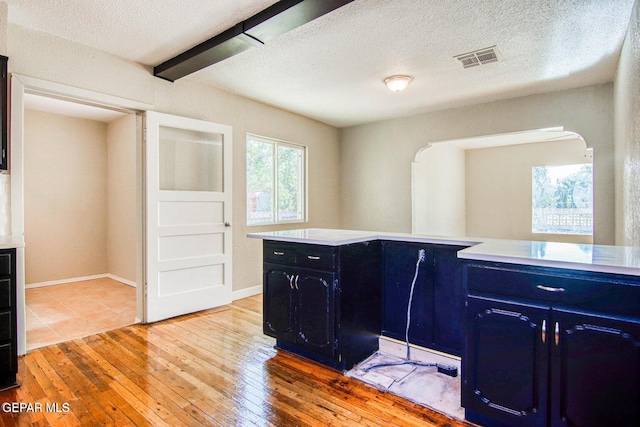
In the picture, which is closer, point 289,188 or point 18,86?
point 18,86

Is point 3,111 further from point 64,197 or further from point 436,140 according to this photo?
point 436,140

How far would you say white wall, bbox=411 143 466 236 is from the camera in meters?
5.54

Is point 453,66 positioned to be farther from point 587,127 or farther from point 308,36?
point 587,127

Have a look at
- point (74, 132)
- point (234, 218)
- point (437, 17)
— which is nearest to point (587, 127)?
point (437, 17)

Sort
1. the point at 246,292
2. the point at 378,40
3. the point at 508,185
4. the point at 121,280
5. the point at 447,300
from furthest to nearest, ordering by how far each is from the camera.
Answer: the point at 508,185
the point at 121,280
the point at 246,292
the point at 378,40
the point at 447,300

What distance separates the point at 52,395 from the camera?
2.05 meters

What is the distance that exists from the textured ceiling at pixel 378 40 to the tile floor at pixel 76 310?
2549mm

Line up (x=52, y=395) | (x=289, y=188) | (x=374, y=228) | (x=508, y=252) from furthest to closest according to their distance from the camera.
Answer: (x=374, y=228), (x=289, y=188), (x=52, y=395), (x=508, y=252)

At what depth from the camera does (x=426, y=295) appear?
7.82ft

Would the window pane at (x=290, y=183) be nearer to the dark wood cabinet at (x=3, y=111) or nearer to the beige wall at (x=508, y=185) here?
the dark wood cabinet at (x=3, y=111)

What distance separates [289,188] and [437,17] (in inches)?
125

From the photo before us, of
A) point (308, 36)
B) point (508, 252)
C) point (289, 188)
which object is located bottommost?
point (508, 252)

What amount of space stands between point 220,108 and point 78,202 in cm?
302

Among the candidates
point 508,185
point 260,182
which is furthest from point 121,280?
point 508,185
